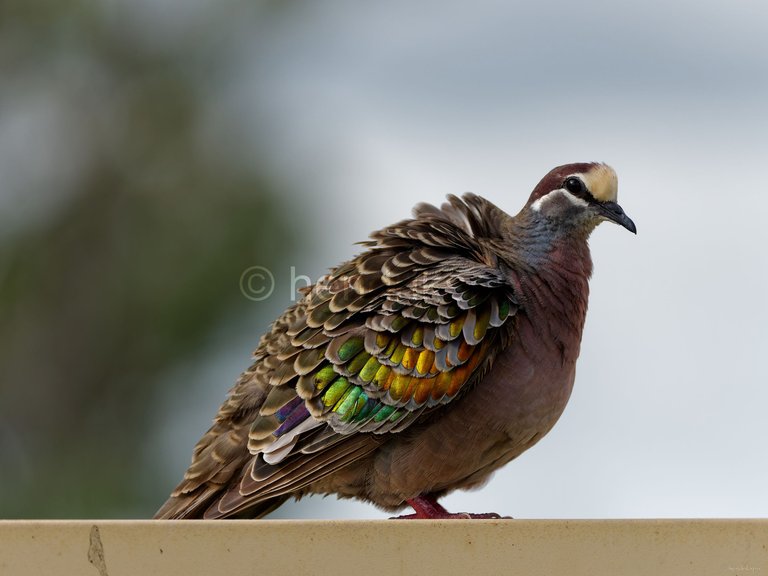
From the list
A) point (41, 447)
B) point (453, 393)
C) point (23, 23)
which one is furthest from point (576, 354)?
point (23, 23)

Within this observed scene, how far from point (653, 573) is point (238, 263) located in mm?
7005

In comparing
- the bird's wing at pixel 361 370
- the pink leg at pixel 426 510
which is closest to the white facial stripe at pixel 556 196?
the bird's wing at pixel 361 370

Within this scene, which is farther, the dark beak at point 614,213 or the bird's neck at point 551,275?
the dark beak at point 614,213

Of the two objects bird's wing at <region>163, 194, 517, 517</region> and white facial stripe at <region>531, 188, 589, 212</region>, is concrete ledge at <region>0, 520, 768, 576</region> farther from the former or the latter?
white facial stripe at <region>531, 188, 589, 212</region>

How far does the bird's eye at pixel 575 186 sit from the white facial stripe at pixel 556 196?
18 millimetres

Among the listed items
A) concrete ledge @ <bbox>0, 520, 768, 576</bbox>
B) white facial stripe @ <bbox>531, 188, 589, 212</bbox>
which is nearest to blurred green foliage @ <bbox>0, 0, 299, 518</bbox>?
white facial stripe @ <bbox>531, 188, 589, 212</bbox>

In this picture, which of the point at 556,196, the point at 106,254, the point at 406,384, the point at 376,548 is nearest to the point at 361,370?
the point at 406,384

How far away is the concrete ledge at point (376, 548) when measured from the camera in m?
2.96

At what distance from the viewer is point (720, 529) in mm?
2971

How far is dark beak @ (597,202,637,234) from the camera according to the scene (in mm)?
4914

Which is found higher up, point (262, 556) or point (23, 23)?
point (23, 23)

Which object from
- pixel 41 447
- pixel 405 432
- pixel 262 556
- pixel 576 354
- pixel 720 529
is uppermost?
pixel 576 354

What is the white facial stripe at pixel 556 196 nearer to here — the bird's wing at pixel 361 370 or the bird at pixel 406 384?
the bird at pixel 406 384

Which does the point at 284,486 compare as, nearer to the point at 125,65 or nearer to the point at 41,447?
the point at 41,447
